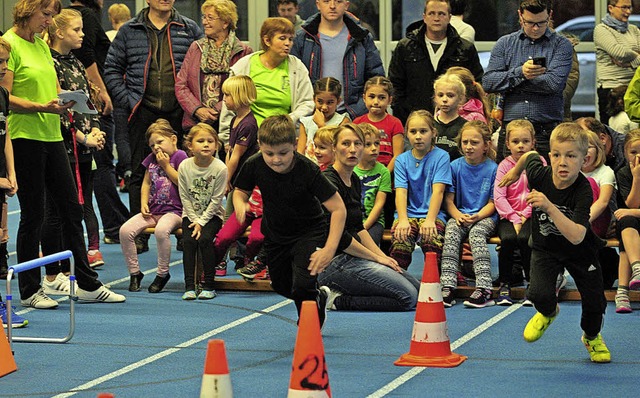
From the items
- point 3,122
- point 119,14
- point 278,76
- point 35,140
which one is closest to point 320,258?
point 3,122

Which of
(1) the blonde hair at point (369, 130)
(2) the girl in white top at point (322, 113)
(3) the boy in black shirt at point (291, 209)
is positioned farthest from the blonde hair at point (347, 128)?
(3) the boy in black shirt at point (291, 209)

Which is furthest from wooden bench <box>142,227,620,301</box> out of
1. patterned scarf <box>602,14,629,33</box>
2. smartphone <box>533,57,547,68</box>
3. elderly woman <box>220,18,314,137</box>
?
patterned scarf <box>602,14,629,33</box>

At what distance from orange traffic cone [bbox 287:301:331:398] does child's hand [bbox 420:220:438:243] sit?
3.96m

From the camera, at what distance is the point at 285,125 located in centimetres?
756

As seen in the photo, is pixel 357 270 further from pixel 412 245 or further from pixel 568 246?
pixel 568 246

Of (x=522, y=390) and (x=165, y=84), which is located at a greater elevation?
(x=165, y=84)

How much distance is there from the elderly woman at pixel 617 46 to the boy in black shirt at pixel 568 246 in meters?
6.02

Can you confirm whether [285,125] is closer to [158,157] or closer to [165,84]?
[158,157]

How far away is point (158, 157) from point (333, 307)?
88.8 inches

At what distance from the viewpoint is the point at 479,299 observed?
939cm

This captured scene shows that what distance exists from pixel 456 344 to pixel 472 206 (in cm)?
215

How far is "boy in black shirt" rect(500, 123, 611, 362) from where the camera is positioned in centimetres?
729

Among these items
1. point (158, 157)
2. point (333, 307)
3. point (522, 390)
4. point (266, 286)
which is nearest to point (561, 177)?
point (522, 390)

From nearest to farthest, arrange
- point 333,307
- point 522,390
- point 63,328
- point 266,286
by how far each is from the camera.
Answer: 1. point 522,390
2. point 63,328
3. point 333,307
4. point 266,286
